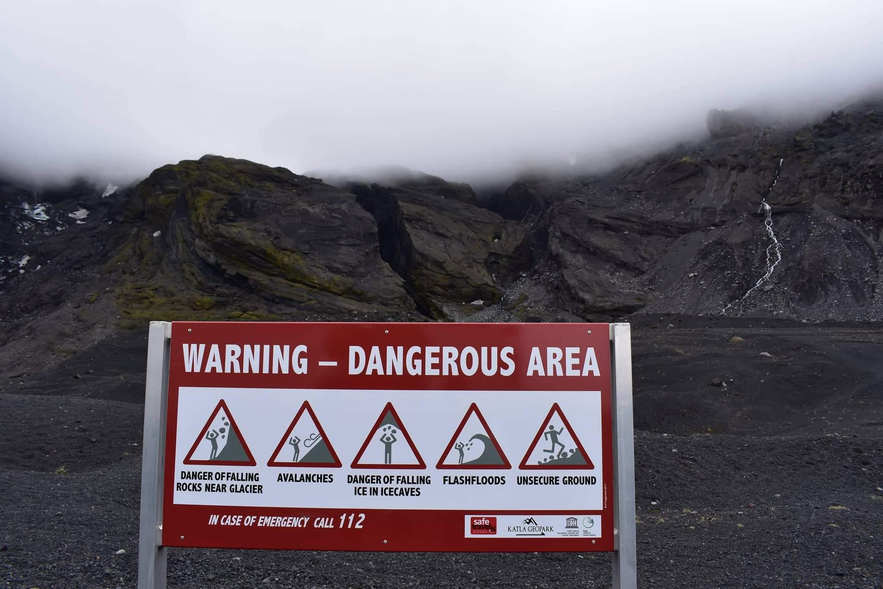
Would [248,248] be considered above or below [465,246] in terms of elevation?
below

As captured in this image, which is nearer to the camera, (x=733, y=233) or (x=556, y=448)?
(x=556, y=448)

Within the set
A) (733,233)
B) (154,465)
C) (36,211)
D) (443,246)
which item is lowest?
(154,465)

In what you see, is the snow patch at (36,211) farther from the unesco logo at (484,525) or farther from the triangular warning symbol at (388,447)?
the unesco logo at (484,525)

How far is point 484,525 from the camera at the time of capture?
2463 millimetres

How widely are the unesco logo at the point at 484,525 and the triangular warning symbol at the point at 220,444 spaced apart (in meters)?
0.91

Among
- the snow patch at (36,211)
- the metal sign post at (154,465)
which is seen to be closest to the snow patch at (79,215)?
the snow patch at (36,211)

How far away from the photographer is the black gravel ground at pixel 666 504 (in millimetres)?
4098

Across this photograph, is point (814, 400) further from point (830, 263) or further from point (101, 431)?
point (830, 263)

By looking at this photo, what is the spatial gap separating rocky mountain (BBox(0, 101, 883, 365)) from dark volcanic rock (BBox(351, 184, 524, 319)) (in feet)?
0.39

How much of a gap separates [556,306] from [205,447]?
117 feet

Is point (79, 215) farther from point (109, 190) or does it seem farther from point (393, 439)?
point (393, 439)

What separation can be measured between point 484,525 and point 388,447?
478mm

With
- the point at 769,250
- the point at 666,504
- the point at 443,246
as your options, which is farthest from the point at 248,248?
the point at 666,504

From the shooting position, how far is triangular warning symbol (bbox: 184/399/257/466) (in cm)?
254
